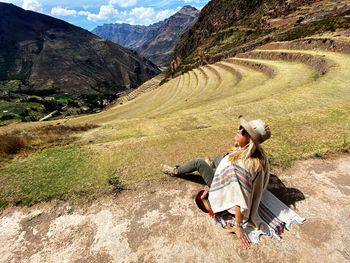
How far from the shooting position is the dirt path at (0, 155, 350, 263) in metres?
6.48

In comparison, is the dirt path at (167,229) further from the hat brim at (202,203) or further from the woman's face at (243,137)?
the woman's face at (243,137)

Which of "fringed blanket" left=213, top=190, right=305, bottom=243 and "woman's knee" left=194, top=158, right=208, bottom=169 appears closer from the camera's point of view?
"fringed blanket" left=213, top=190, right=305, bottom=243

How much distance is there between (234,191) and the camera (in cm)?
669

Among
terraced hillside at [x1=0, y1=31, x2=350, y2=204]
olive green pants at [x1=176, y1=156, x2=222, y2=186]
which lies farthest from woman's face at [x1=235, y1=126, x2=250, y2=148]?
terraced hillside at [x1=0, y1=31, x2=350, y2=204]

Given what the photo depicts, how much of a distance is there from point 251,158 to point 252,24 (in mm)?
110400

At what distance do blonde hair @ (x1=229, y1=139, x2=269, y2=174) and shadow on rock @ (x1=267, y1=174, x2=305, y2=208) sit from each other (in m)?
1.86

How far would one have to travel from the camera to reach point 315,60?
105 feet

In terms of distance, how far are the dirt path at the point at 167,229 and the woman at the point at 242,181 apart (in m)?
0.45

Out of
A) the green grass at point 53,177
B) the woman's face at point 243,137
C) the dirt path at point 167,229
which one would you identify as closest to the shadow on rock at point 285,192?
the dirt path at point 167,229

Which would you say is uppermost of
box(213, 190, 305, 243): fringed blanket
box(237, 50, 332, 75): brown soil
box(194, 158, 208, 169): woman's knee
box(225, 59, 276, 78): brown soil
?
box(194, 158, 208, 169): woman's knee

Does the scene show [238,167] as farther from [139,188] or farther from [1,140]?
[1,140]

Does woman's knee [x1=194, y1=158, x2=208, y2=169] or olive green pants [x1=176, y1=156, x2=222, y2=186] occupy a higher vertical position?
woman's knee [x1=194, y1=158, x2=208, y2=169]

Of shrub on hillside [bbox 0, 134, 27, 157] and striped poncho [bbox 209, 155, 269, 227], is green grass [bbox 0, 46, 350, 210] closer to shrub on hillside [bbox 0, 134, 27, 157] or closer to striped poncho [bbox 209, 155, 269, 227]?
shrub on hillside [bbox 0, 134, 27, 157]

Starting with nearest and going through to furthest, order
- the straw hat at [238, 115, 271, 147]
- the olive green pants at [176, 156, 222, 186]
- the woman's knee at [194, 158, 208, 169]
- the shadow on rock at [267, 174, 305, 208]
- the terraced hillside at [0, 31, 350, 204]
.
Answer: the straw hat at [238, 115, 271, 147]
the shadow on rock at [267, 174, 305, 208]
the olive green pants at [176, 156, 222, 186]
the woman's knee at [194, 158, 208, 169]
the terraced hillside at [0, 31, 350, 204]
